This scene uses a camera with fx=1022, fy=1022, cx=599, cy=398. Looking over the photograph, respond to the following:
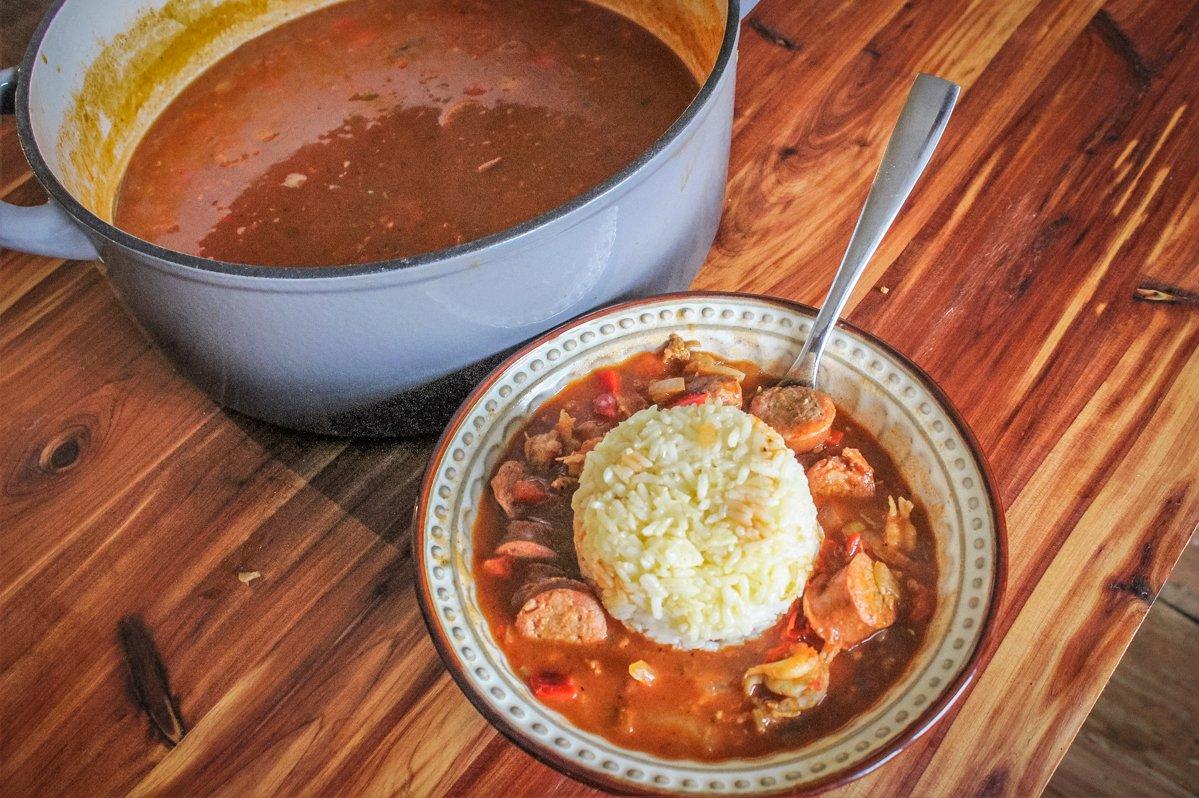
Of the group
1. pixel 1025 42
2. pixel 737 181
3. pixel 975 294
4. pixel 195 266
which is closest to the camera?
pixel 195 266

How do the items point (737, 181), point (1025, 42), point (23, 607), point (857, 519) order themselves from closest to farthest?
point (857, 519)
point (23, 607)
point (737, 181)
point (1025, 42)

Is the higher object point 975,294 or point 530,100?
point 530,100

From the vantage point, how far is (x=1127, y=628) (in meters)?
1.35

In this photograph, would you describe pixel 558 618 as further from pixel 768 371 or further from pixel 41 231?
pixel 41 231

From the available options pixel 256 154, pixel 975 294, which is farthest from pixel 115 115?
pixel 975 294

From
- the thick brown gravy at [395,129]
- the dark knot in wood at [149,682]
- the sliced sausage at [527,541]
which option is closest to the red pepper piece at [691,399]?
the sliced sausage at [527,541]

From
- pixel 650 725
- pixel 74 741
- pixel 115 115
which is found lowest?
pixel 74 741

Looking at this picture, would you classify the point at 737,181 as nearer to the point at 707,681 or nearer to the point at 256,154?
the point at 256,154

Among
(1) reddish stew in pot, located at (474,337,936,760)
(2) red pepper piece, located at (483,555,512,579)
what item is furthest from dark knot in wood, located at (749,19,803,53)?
(2) red pepper piece, located at (483,555,512,579)

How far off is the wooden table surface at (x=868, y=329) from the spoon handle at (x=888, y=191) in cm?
25

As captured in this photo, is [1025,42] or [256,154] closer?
[256,154]

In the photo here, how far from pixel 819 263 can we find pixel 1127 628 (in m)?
0.74

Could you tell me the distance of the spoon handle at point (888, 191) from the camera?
1419mm

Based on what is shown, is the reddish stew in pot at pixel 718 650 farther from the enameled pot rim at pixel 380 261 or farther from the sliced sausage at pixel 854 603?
the enameled pot rim at pixel 380 261
